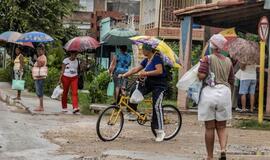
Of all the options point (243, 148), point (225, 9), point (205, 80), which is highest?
point (225, 9)

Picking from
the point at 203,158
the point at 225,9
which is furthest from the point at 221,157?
the point at 225,9

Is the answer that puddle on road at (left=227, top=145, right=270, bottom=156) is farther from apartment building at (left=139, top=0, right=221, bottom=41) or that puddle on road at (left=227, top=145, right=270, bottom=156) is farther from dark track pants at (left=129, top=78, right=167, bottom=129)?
apartment building at (left=139, top=0, right=221, bottom=41)

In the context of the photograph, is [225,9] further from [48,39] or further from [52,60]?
[52,60]

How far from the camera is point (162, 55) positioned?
11.0 meters

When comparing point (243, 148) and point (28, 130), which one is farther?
point (28, 130)

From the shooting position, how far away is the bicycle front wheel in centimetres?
1089

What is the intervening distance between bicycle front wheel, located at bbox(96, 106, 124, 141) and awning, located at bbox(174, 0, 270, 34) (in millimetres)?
5597

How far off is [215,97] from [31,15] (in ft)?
81.8

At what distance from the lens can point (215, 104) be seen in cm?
848

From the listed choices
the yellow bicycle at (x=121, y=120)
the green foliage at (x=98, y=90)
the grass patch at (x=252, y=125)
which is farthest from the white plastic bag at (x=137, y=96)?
the green foliage at (x=98, y=90)

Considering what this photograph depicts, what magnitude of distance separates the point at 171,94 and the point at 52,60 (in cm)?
666

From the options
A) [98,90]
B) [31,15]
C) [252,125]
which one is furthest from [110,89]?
[31,15]

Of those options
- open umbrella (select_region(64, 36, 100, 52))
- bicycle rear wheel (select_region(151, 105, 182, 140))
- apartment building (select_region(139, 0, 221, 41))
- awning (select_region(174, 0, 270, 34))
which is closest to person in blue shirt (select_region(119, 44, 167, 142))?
bicycle rear wheel (select_region(151, 105, 182, 140))

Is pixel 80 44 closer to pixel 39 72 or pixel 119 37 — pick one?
pixel 119 37
